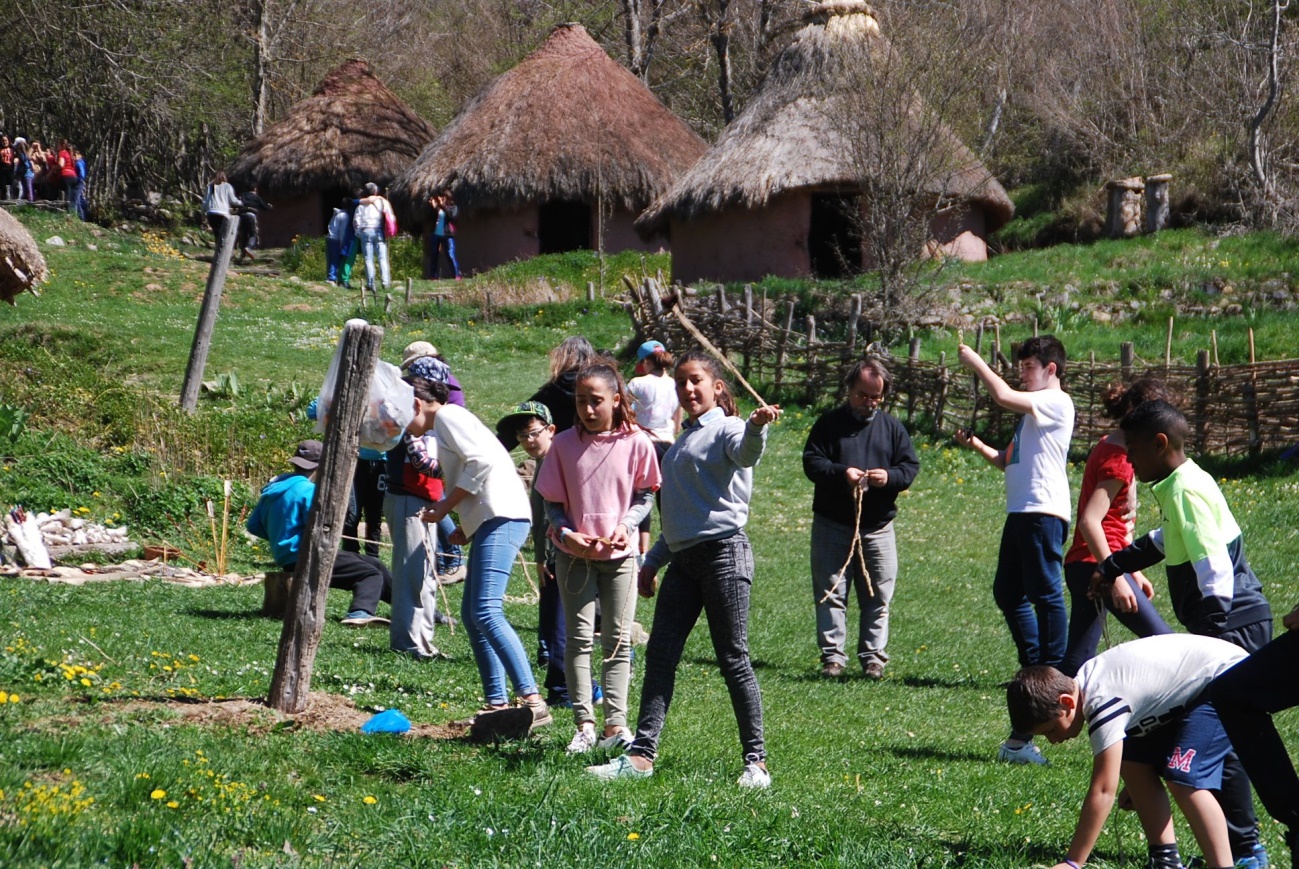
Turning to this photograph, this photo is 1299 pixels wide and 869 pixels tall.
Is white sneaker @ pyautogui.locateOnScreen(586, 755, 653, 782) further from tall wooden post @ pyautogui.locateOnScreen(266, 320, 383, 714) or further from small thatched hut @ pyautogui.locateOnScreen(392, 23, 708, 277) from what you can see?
small thatched hut @ pyautogui.locateOnScreen(392, 23, 708, 277)

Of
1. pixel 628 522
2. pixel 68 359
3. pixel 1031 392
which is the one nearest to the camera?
pixel 628 522

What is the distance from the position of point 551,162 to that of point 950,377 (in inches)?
568

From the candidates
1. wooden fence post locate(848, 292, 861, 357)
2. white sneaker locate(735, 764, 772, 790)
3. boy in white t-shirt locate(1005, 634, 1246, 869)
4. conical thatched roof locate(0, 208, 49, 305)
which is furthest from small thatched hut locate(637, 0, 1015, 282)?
boy in white t-shirt locate(1005, 634, 1246, 869)

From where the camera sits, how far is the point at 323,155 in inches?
1287

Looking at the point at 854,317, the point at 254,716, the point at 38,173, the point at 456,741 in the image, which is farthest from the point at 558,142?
the point at 456,741

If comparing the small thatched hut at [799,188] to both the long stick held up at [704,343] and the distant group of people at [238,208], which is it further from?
the long stick held up at [704,343]

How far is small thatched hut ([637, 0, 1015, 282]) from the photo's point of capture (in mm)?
24109

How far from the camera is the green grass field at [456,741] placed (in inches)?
167

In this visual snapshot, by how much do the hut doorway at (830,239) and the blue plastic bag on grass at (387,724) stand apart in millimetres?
20186

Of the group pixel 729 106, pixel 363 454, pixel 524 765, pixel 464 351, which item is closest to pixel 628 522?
pixel 524 765

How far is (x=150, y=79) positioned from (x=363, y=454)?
3011cm

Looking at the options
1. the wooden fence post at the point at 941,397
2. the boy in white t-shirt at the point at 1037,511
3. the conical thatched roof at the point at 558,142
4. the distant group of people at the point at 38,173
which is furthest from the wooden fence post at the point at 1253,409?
the distant group of people at the point at 38,173

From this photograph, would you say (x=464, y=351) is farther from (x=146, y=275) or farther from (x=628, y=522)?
(x=628, y=522)

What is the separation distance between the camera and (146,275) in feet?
79.5
